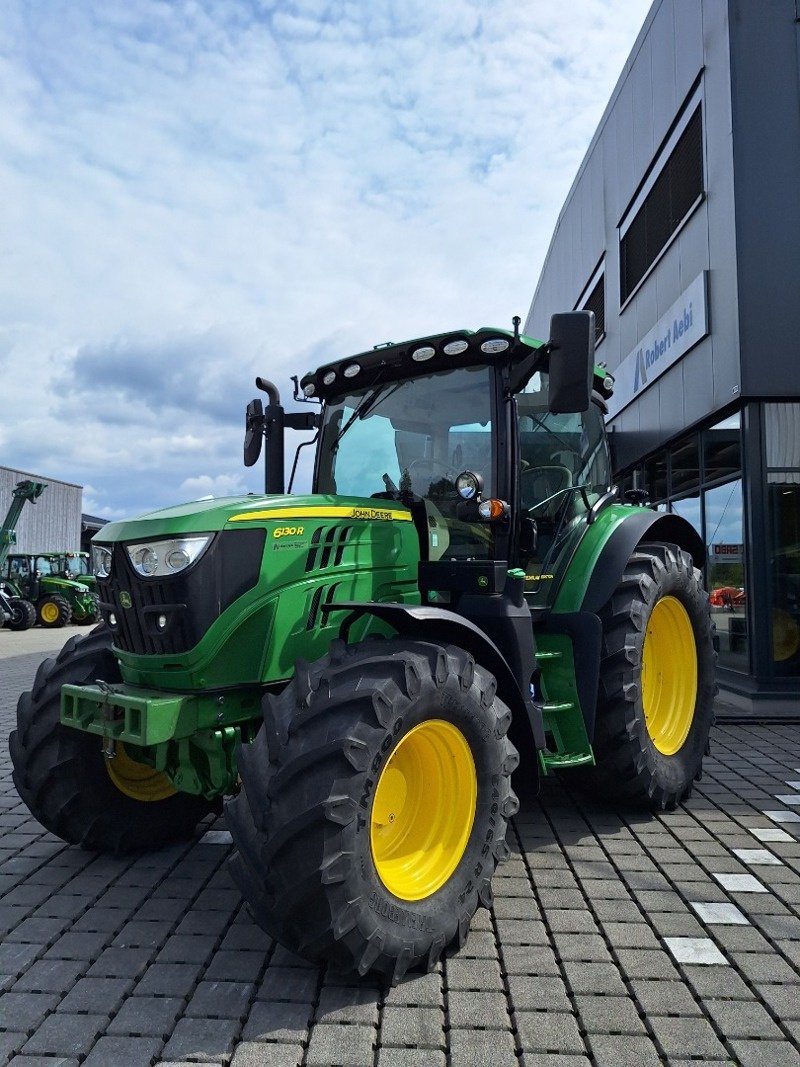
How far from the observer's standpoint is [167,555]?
123 inches

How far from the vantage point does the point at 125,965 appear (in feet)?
9.36

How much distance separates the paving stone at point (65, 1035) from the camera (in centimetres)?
235

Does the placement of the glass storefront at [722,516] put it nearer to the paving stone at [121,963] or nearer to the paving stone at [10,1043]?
the paving stone at [121,963]

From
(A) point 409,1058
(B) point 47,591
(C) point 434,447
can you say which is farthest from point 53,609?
(A) point 409,1058

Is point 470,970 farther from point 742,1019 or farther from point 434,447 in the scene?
point 434,447

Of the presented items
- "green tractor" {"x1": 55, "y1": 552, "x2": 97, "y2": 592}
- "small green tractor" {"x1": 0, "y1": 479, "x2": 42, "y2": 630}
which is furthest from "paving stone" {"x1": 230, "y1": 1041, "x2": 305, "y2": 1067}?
"green tractor" {"x1": 55, "y1": 552, "x2": 97, "y2": 592}

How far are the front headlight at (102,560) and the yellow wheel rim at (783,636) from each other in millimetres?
6394

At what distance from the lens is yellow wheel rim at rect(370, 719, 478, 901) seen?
2994 mm

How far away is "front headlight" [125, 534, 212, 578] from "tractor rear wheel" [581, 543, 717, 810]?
213 centimetres

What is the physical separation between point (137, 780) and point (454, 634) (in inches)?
67.6

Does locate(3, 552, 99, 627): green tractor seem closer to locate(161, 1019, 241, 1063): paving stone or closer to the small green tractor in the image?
the small green tractor

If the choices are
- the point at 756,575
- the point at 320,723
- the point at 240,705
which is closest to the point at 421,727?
the point at 320,723

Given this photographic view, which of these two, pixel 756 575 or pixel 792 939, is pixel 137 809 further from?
pixel 756 575

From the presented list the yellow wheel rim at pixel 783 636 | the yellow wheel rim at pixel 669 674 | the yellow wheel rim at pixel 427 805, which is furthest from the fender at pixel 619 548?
the yellow wheel rim at pixel 783 636
